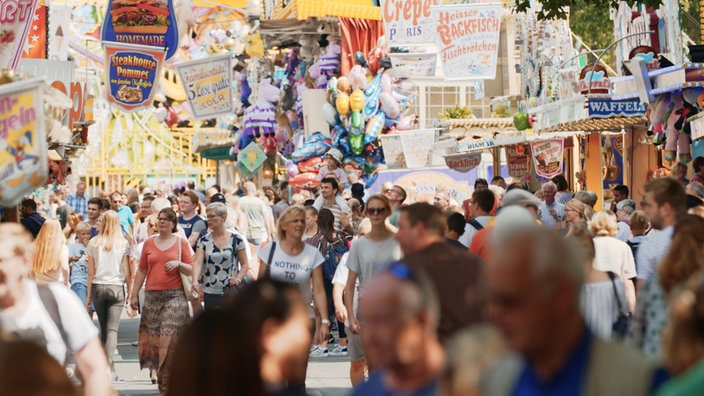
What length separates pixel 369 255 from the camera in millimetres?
9625

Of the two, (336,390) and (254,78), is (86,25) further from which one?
(336,390)

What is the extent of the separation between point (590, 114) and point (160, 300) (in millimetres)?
9626

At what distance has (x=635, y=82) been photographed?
61.0 feet

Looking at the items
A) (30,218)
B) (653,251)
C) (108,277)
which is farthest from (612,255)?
(30,218)

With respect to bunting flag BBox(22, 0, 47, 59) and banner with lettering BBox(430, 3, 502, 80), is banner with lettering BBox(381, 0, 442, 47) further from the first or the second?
bunting flag BBox(22, 0, 47, 59)

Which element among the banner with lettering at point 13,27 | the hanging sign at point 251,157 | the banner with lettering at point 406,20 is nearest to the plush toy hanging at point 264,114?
the hanging sign at point 251,157

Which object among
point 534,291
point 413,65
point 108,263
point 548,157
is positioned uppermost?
point 413,65

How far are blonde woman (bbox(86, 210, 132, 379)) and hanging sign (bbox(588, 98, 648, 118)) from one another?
851cm

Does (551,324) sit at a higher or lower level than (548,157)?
higher

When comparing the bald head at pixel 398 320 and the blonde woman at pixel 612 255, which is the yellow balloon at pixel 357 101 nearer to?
the blonde woman at pixel 612 255

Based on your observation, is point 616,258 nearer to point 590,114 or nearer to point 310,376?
point 310,376

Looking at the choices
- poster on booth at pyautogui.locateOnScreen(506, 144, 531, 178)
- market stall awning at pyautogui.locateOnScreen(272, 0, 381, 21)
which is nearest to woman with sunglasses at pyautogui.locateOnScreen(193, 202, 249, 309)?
poster on booth at pyautogui.locateOnScreen(506, 144, 531, 178)

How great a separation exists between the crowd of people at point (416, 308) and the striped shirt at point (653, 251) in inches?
0.5

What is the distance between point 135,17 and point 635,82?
27.9 feet
